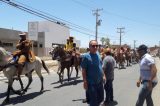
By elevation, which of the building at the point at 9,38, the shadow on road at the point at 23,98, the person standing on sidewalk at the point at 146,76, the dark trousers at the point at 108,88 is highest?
the building at the point at 9,38

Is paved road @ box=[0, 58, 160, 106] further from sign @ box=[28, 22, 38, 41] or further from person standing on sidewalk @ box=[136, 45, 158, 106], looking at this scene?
sign @ box=[28, 22, 38, 41]

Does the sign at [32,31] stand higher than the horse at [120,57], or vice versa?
the sign at [32,31]

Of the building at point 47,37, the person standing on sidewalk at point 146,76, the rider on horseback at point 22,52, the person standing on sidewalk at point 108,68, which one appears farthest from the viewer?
the building at point 47,37

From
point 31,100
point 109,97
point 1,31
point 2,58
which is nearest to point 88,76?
point 109,97

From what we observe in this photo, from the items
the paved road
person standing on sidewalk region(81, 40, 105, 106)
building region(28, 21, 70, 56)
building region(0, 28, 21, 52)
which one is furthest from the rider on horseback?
building region(28, 21, 70, 56)

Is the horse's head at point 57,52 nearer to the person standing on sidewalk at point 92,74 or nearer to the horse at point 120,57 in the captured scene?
the person standing on sidewalk at point 92,74

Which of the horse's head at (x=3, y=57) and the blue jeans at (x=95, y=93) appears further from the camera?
the horse's head at (x=3, y=57)

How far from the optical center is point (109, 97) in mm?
12914

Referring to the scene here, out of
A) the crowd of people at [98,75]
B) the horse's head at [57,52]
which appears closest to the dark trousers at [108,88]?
the crowd of people at [98,75]

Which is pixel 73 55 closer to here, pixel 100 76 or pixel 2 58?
pixel 2 58

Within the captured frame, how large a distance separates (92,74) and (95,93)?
0.48 metres

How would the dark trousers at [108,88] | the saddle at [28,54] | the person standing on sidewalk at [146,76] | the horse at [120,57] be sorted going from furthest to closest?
the horse at [120,57], the saddle at [28,54], the dark trousers at [108,88], the person standing on sidewalk at [146,76]

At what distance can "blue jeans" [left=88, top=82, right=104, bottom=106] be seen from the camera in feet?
29.8

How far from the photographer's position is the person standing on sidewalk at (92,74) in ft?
29.9
